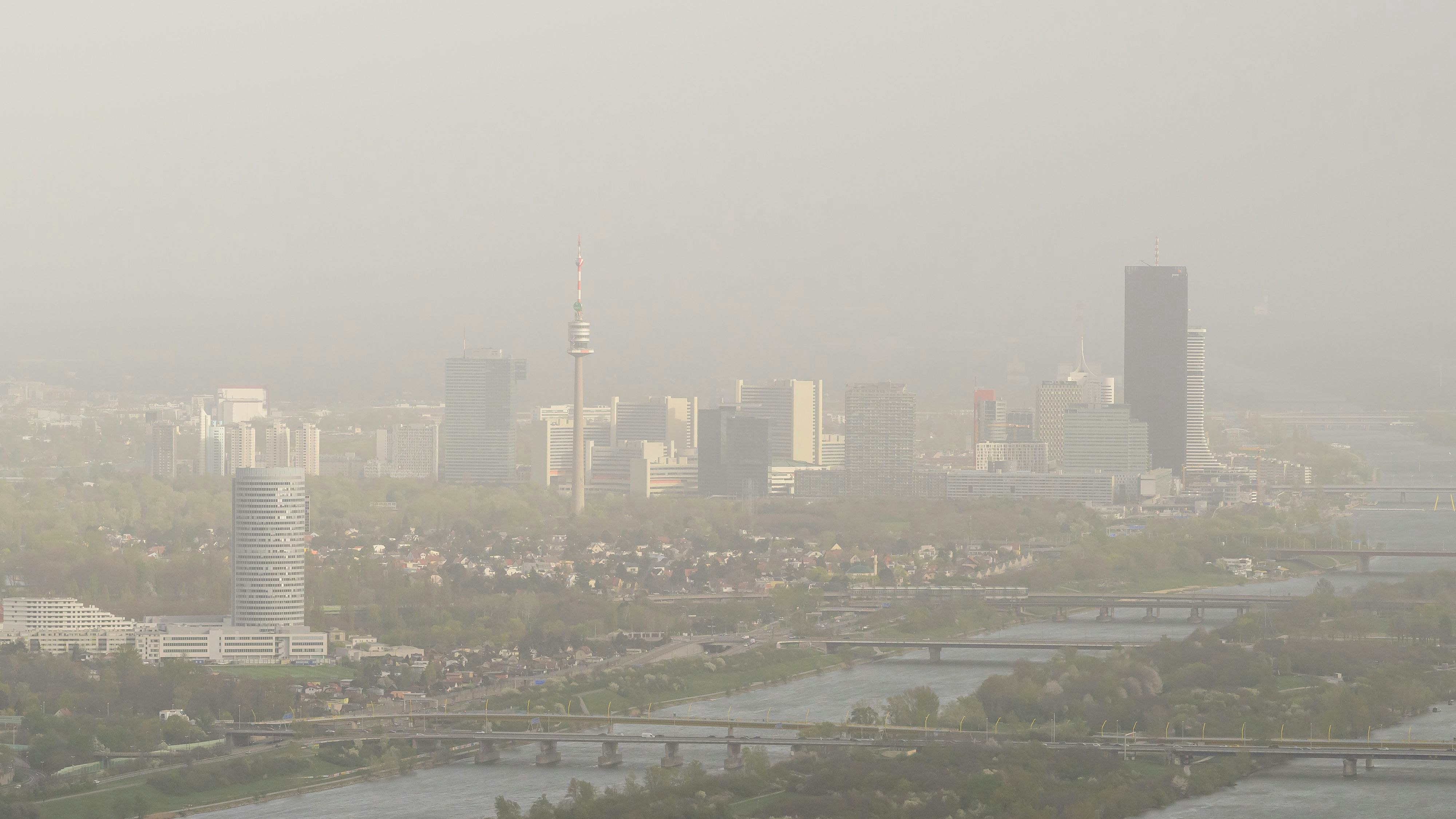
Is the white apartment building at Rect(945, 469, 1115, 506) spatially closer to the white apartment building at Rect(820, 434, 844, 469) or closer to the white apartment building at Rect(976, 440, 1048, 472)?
the white apartment building at Rect(976, 440, 1048, 472)

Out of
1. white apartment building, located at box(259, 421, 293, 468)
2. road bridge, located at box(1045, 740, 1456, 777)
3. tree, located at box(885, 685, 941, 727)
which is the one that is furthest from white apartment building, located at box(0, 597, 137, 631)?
white apartment building, located at box(259, 421, 293, 468)

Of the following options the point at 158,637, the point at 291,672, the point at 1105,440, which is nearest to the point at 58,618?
the point at 158,637

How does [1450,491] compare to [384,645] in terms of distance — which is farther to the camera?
[1450,491]

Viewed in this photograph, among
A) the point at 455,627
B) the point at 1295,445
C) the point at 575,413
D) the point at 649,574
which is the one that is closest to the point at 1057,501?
the point at 1295,445

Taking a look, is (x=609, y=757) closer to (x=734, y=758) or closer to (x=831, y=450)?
(x=734, y=758)

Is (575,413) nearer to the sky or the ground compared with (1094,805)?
nearer to the sky

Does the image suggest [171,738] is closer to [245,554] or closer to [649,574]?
[245,554]
